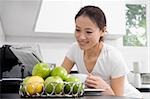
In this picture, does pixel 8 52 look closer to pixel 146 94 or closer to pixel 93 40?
pixel 93 40

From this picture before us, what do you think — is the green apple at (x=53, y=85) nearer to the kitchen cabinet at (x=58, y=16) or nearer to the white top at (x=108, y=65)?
the white top at (x=108, y=65)

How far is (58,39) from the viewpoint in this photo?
3139 millimetres

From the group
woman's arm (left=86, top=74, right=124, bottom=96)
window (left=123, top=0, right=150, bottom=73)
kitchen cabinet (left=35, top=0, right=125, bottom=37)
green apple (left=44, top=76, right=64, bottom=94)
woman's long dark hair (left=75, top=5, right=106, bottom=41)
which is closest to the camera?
green apple (left=44, top=76, right=64, bottom=94)

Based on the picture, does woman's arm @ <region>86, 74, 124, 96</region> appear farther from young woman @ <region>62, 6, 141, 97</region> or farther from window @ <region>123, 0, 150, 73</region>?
window @ <region>123, 0, 150, 73</region>

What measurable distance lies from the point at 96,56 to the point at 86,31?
0.94ft

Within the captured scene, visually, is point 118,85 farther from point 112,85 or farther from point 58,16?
point 58,16

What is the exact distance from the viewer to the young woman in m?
1.48

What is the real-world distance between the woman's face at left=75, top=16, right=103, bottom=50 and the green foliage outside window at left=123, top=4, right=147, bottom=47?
1853 mm

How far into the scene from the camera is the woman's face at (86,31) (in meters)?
1.46

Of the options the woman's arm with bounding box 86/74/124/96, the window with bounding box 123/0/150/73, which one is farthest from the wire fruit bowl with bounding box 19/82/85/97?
the window with bounding box 123/0/150/73

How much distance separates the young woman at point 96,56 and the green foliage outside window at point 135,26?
1.57 metres

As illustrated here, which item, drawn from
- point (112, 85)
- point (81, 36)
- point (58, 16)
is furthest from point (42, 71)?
point (58, 16)

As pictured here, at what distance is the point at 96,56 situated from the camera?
172cm

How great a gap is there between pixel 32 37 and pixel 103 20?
62.0 inches
